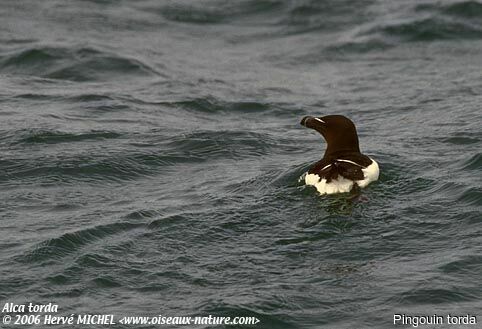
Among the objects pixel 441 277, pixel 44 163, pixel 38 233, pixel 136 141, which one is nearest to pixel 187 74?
pixel 136 141

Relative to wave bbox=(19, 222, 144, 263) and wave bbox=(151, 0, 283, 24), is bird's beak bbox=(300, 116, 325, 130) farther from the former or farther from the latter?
wave bbox=(151, 0, 283, 24)

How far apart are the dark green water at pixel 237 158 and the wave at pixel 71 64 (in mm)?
40

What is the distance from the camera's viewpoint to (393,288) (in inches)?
362

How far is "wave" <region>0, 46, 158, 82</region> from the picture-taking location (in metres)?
17.0

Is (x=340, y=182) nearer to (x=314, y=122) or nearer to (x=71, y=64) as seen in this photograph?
(x=314, y=122)

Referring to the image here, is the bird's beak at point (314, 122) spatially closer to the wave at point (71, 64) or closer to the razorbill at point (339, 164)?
the razorbill at point (339, 164)

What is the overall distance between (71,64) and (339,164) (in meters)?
6.93

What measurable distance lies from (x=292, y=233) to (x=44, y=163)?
11.7ft

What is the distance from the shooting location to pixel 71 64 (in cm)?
1730

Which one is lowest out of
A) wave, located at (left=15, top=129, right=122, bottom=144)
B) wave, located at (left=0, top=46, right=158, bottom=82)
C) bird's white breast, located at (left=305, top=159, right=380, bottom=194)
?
bird's white breast, located at (left=305, top=159, right=380, bottom=194)

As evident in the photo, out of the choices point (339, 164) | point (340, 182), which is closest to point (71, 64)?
point (339, 164)

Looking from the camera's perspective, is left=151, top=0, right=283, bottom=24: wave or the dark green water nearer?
the dark green water

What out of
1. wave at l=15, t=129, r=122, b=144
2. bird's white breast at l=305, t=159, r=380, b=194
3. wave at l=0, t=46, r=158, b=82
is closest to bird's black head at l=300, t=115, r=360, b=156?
bird's white breast at l=305, t=159, r=380, b=194

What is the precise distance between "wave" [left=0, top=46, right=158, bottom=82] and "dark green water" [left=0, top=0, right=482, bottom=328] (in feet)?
0.13
